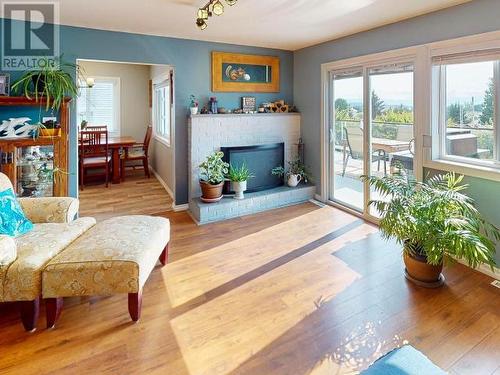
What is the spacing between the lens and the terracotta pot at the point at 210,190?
432cm

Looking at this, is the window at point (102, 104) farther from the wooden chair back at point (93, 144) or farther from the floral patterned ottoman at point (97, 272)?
the floral patterned ottoman at point (97, 272)

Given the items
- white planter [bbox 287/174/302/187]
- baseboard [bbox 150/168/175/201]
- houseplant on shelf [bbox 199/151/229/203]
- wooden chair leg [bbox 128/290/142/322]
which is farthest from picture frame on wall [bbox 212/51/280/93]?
wooden chair leg [bbox 128/290/142/322]

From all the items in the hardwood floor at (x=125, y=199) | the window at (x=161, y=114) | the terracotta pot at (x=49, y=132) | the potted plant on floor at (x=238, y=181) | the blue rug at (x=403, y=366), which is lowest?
the blue rug at (x=403, y=366)

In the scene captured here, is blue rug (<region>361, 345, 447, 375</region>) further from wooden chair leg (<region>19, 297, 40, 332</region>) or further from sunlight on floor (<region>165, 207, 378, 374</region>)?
wooden chair leg (<region>19, 297, 40, 332</region>)

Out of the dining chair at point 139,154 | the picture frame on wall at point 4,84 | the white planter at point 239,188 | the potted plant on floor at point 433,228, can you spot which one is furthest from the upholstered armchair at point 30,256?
the dining chair at point 139,154

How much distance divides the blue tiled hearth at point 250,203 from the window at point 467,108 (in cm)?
203

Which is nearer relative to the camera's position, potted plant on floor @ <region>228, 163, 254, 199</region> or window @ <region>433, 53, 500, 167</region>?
window @ <region>433, 53, 500, 167</region>

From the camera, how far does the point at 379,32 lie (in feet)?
12.4

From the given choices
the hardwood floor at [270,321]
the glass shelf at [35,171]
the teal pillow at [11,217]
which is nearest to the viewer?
the hardwood floor at [270,321]

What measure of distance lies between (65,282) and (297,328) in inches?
58.9

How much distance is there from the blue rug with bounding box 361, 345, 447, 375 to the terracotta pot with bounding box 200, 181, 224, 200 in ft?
10.9

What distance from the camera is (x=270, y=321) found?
2.22 metres

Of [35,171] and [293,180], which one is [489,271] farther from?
[35,171]
